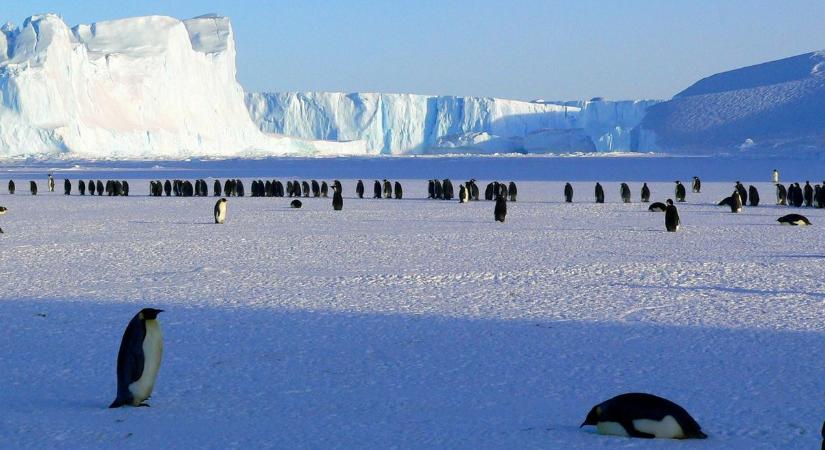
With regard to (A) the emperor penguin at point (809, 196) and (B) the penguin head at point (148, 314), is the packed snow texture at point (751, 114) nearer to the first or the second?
(A) the emperor penguin at point (809, 196)

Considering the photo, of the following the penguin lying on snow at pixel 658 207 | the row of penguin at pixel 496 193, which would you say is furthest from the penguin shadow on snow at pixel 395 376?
the penguin lying on snow at pixel 658 207

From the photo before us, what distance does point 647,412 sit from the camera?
368 centimetres

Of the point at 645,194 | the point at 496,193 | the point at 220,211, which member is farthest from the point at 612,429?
the point at 496,193

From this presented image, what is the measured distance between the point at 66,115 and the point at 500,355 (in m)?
61.3

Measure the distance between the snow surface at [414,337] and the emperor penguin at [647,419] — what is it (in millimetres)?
63

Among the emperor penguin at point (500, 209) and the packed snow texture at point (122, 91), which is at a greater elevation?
the packed snow texture at point (122, 91)

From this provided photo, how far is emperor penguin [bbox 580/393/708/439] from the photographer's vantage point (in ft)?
12.0

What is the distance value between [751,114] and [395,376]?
75119 millimetres

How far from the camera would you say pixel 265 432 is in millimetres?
3836

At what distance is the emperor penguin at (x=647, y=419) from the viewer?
366cm

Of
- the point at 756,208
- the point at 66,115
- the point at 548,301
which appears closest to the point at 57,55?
the point at 66,115

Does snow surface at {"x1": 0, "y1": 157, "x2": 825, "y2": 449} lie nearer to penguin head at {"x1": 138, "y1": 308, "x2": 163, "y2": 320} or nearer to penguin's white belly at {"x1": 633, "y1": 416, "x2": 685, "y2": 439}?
penguin's white belly at {"x1": 633, "y1": 416, "x2": 685, "y2": 439}

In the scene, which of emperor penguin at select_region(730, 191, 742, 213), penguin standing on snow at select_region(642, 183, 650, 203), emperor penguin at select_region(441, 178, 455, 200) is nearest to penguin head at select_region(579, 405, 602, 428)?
emperor penguin at select_region(730, 191, 742, 213)

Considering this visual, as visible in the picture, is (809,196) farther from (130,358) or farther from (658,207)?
(130,358)
